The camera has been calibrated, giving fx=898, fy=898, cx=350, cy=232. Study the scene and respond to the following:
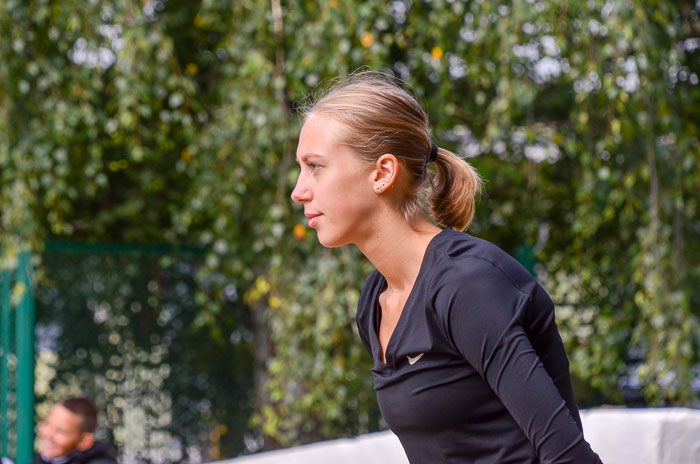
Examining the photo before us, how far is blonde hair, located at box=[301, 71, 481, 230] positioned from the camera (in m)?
1.31

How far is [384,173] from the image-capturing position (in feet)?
4.34

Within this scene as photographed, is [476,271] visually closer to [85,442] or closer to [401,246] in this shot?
[401,246]

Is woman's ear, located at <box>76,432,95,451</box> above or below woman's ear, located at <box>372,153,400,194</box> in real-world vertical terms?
below

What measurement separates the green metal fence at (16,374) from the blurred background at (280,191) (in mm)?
12

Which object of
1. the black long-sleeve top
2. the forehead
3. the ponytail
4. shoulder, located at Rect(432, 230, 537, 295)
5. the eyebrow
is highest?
the forehead

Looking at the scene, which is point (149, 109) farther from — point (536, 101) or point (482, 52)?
point (536, 101)

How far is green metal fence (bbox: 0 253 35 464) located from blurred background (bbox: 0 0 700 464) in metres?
0.01

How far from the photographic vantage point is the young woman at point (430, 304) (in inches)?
44.2

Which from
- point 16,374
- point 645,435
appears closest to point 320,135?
point 645,435

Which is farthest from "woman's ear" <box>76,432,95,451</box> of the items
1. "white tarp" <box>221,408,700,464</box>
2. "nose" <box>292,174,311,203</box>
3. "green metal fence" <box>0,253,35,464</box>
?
"nose" <box>292,174,311,203</box>

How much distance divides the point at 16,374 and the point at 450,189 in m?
3.55

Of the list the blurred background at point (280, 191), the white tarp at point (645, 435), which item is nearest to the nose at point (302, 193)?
the white tarp at point (645, 435)

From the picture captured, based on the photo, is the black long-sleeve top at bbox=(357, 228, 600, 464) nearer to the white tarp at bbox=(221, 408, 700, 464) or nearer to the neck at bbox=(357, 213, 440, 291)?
the neck at bbox=(357, 213, 440, 291)

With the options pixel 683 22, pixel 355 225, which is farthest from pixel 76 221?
pixel 355 225
